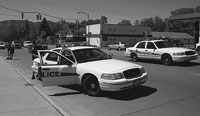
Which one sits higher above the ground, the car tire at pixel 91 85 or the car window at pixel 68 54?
the car window at pixel 68 54

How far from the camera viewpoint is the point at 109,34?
58625 mm

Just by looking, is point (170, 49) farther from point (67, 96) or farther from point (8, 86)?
point (8, 86)

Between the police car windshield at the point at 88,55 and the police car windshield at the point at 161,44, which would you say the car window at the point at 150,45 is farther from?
the police car windshield at the point at 88,55

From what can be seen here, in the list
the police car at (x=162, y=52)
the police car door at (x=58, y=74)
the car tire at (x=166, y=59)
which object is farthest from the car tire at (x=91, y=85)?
the car tire at (x=166, y=59)

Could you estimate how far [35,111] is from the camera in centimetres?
520

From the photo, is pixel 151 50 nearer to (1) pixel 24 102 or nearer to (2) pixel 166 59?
(2) pixel 166 59

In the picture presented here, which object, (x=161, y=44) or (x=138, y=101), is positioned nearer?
(x=138, y=101)

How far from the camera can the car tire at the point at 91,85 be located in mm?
6453

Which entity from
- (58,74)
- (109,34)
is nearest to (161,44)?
(58,74)

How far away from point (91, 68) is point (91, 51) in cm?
141

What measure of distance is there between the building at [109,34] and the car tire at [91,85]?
159ft

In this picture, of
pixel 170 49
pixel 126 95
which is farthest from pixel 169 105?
pixel 170 49

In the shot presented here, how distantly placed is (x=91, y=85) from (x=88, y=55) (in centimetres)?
131

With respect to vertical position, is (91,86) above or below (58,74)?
below
